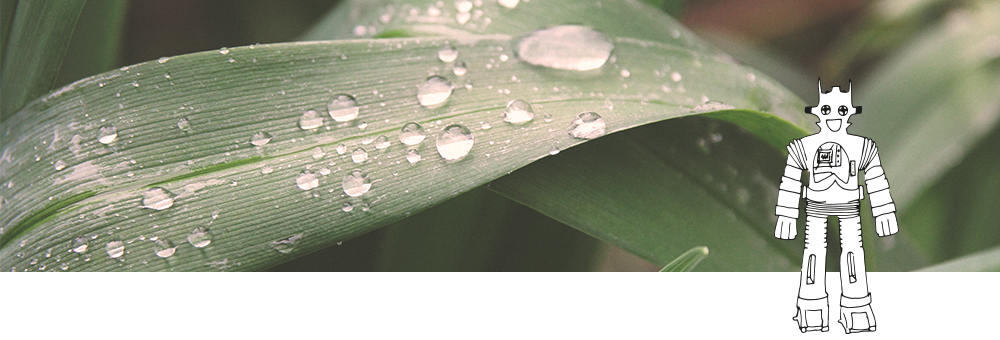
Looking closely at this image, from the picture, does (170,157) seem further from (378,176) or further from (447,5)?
(447,5)

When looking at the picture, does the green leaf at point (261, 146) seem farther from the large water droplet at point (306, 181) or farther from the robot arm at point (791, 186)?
the robot arm at point (791, 186)

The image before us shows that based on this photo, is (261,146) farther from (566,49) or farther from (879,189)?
(879,189)

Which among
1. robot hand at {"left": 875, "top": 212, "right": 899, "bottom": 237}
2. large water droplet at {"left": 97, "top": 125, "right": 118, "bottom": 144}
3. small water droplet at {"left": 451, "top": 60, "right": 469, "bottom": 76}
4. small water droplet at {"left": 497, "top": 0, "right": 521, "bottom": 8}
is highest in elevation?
small water droplet at {"left": 497, "top": 0, "right": 521, "bottom": 8}

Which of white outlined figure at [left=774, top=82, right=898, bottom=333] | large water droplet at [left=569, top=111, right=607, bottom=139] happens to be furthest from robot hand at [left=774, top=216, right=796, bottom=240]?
large water droplet at [left=569, top=111, right=607, bottom=139]

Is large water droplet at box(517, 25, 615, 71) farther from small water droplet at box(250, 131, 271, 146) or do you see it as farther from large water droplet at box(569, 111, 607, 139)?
small water droplet at box(250, 131, 271, 146)

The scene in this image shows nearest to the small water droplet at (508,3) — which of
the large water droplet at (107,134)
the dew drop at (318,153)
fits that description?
the dew drop at (318,153)

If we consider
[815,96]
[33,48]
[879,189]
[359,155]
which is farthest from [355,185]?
[815,96]
